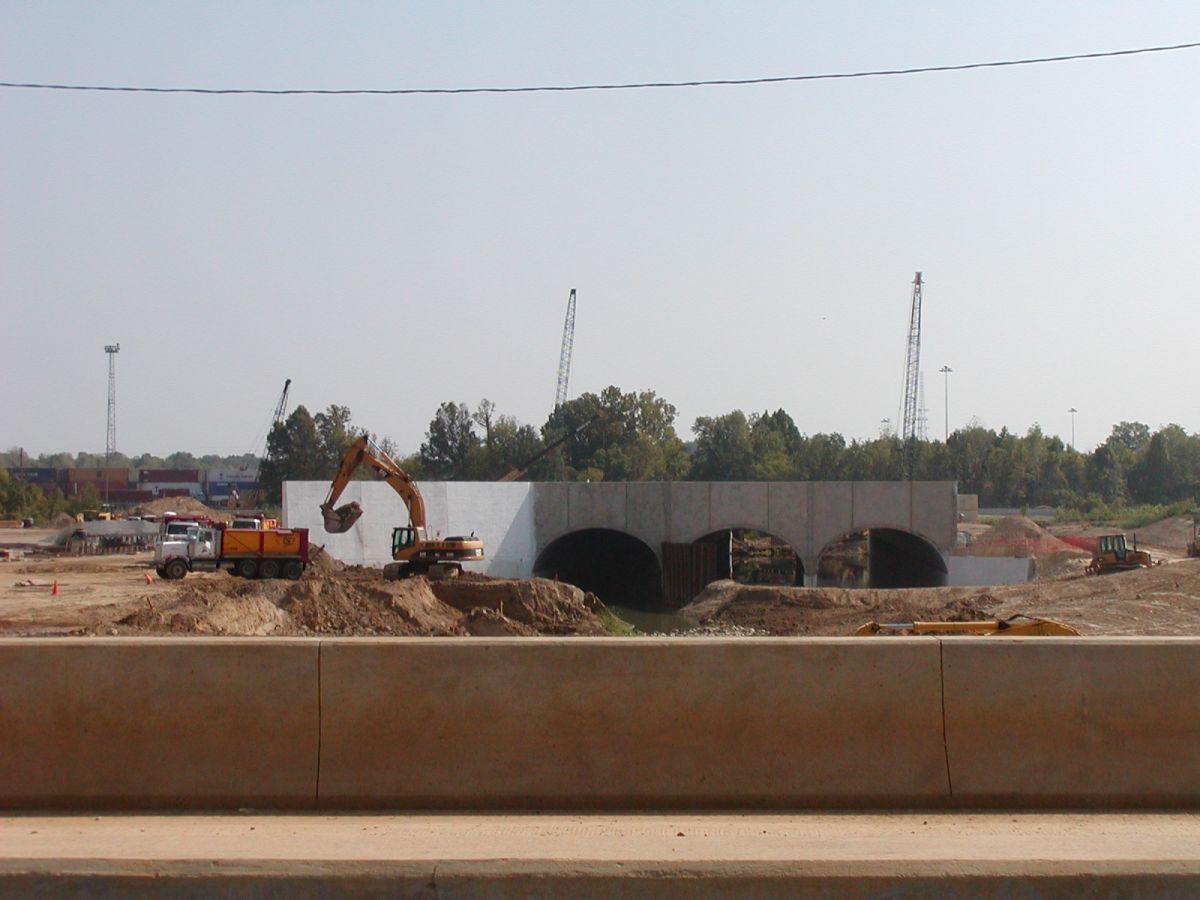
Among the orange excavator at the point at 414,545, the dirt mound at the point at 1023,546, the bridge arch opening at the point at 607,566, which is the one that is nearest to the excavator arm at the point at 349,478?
the orange excavator at the point at 414,545

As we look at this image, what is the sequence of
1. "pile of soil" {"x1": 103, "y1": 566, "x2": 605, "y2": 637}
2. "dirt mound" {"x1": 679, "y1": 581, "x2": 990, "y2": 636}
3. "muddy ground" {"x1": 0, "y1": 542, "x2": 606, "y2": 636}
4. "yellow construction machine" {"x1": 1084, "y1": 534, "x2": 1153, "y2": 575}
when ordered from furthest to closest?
"yellow construction machine" {"x1": 1084, "y1": 534, "x2": 1153, "y2": 575}, "dirt mound" {"x1": 679, "y1": 581, "x2": 990, "y2": 636}, "pile of soil" {"x1": 103, "y1": 566, "x2": 605, "y2": 637}, "muddy ground" {"x1": 0, "y1": 542, "x2": 606, "y2": 636}

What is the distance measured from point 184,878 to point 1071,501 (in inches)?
5611


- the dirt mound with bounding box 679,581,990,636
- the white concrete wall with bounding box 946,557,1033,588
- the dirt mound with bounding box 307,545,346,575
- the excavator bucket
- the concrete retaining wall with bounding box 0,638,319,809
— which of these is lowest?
the dirt mound with bounding box 679,581,990,636

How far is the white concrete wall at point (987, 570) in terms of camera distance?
60.8m

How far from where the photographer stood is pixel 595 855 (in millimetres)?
7156

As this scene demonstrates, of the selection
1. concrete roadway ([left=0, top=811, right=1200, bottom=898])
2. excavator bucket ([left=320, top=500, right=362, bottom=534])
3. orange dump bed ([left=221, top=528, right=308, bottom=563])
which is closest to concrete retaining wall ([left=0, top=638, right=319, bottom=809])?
concrete roadway ([left=0, top=811, right=1200, bottom=898])

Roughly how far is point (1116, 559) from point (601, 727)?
4806 cm

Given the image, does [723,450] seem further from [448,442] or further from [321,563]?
[321,563]

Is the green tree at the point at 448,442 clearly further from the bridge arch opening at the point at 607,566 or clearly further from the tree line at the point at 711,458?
the bridge arch opening at the point at 607,566

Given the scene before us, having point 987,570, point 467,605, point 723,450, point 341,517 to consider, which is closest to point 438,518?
point 467,605

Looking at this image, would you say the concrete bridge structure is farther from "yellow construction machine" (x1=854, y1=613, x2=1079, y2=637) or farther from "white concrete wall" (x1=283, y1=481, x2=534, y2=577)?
"yellow construction machine" (x1=854, y1=613, x2=1079, y2=637)

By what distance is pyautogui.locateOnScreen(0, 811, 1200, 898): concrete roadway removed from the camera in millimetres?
6902

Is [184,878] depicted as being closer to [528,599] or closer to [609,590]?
[528,599]

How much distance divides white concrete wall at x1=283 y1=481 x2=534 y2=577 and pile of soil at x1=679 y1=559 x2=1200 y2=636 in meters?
10.7
